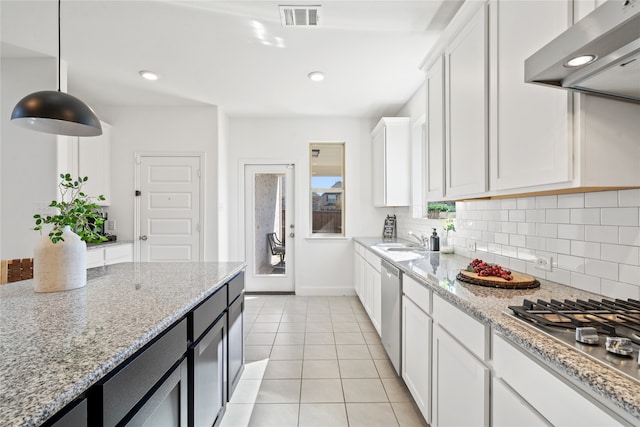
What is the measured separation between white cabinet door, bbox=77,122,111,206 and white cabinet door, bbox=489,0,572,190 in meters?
4.35

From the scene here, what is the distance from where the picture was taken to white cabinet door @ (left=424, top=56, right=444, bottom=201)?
224 centimetres

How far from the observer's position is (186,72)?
10.8 ft

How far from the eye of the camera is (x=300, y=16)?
2.30 metres

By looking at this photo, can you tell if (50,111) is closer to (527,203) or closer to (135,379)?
(135,379)

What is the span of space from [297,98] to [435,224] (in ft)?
7.70

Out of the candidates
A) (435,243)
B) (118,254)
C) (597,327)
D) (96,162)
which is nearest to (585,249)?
(597,327)

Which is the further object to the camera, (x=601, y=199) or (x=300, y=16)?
(x=300, y=16)

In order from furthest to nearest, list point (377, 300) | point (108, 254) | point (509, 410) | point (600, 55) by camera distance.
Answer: point (108, 254) < point (377, 300) < point (509, 410) < point (600, 55)

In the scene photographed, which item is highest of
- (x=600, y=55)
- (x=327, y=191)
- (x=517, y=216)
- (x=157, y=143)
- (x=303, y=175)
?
(x=157, y=143)

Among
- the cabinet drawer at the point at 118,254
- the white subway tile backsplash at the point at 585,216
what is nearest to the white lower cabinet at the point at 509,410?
the white subway tile backsplash at the point at 585,216

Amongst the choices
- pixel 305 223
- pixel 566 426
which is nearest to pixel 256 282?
pixel 305 223

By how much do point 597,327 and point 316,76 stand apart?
124 inches

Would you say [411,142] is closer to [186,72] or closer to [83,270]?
[186,72]

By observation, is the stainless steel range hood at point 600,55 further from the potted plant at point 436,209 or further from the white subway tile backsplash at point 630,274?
the potted plant at point 436,209
